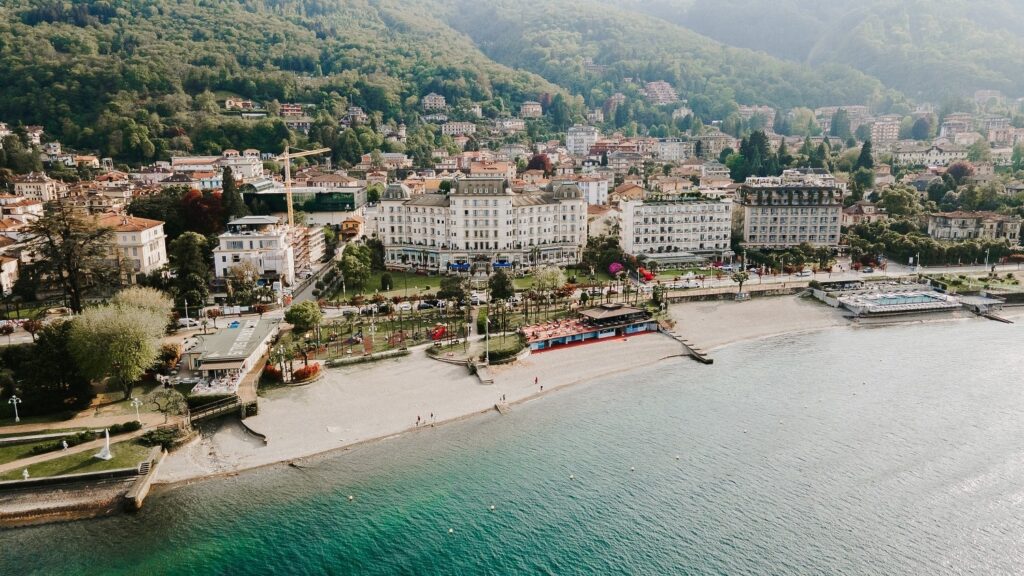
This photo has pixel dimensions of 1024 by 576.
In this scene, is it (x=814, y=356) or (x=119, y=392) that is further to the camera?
(x=814, y=356)

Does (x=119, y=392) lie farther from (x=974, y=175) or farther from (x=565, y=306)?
(x=974, y=175)

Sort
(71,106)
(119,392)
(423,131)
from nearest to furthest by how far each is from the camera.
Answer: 1. (119,392)
2. (71,106)
3. (423,131)

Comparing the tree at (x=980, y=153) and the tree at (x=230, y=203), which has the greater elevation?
the tree at (x=980, y=153)

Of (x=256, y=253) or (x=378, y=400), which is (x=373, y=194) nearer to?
(x=256, y=253)

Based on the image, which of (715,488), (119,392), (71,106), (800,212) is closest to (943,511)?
(715,488)

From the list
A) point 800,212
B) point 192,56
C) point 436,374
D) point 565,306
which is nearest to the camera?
point 436,374

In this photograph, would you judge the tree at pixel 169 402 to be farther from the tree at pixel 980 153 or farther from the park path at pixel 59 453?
the tree at pixel 980 153

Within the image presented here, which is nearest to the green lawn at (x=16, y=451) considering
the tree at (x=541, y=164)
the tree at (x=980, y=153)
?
the tree at (x=541, y=164)

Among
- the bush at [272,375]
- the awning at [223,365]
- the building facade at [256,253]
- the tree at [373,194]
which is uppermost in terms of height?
the tree at [373,194]
